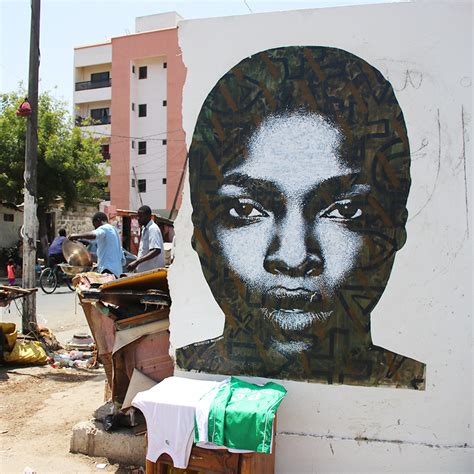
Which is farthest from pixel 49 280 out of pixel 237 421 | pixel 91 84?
pixel 91 84

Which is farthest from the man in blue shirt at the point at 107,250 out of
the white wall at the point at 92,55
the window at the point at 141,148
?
the white wall at the point at 92,55

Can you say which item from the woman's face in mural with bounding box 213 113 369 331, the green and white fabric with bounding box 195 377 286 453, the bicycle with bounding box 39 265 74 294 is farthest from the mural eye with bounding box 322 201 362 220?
the bicycle with bounding box 39 265 74 294

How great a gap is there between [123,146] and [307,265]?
113 feet

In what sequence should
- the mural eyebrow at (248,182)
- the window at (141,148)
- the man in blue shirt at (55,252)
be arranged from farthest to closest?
the window at (141,148), the man in blue shirt at (55,252), the mural eyebrow at (248,182)

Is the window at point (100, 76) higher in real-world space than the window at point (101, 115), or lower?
higher

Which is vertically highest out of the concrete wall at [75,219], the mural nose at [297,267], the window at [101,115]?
the window at [101,115]

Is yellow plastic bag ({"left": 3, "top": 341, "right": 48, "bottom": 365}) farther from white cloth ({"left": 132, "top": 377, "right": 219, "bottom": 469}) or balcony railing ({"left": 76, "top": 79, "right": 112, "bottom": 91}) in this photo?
balcony railing ({"left": 76, "top": 79, "right": 112, "bottom": 91})

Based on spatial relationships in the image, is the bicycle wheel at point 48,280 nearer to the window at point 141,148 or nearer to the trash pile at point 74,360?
the trash pile at point 74,360

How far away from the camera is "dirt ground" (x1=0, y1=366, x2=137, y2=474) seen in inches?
155

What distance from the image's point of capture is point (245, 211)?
145 inches

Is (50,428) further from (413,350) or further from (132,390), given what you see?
(413,350)

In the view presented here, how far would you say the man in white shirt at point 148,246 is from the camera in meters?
5.70

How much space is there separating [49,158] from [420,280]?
1778 centimetres

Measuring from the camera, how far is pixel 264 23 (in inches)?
142
